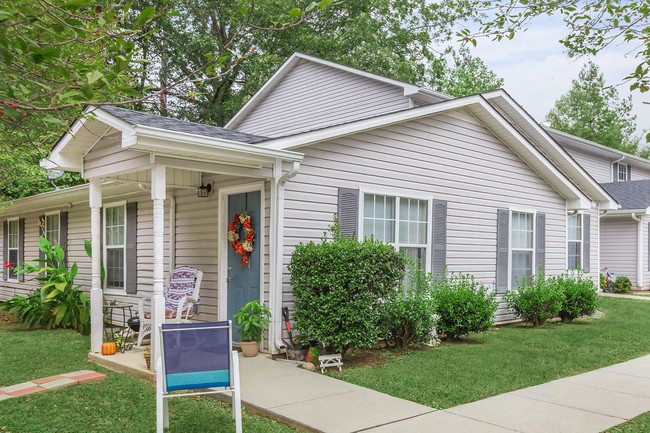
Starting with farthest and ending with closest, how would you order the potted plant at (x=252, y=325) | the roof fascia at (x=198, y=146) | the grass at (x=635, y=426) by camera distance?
the potted plant at (x=252, y=325)
the roof fascia at (x=198, y=146)
the grass at (x=635, y=426)

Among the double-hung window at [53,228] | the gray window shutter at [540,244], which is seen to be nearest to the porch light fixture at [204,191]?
the double-hung window at [53,228]

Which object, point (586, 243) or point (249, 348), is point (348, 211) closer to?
point (249, 348)

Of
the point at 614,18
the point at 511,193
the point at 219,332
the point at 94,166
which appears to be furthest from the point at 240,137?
the point at 511,193

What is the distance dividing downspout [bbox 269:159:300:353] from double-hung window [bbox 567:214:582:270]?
25.6 ft

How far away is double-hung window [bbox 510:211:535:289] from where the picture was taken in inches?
438

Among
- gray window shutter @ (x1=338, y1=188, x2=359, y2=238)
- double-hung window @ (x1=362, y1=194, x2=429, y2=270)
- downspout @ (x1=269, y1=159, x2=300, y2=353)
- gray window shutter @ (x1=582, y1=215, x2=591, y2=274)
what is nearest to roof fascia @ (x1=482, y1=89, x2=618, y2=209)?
gray window shutter @ (x1=582, y1=215, x2=591, y2=274)

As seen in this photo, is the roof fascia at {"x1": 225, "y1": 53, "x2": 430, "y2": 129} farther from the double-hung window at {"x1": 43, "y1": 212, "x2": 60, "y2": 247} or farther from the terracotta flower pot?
the terracotta flower pot

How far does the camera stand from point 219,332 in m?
4.80

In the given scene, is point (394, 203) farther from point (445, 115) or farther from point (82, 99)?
point (82, 99)

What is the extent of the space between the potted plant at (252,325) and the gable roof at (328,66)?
20.3 ft

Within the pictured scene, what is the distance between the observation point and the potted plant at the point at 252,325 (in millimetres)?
7273

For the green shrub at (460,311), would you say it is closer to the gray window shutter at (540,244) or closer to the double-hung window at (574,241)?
the gray window shutter at (540,244)

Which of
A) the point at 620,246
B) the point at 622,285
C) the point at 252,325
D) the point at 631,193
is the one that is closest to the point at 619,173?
the point at 631,193

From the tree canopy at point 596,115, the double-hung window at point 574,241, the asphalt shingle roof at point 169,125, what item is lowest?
the double-hung window at point 574,241
